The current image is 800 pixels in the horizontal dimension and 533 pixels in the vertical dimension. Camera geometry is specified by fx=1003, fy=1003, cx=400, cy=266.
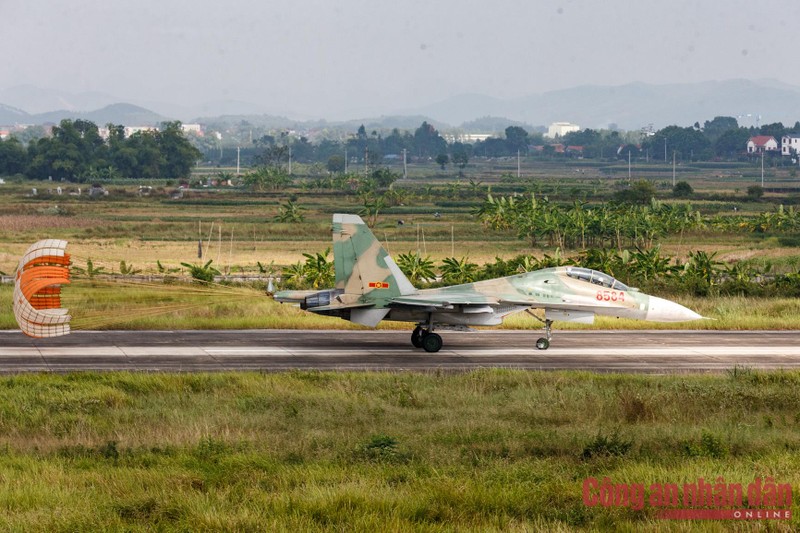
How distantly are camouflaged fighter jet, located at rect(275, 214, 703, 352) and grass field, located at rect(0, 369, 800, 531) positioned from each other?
15.4 feet

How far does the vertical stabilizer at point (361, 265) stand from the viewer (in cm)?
3212

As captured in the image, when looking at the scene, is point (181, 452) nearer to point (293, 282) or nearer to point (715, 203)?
point (293, 282)

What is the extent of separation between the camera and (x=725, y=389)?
25094 mm

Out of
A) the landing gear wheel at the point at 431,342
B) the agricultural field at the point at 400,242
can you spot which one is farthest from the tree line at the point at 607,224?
the landing gear wheel at the point at 431,342

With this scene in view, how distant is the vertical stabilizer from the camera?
32.1m

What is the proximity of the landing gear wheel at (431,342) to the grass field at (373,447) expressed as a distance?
17.7 feet

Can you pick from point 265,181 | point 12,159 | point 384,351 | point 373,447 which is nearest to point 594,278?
point 384,351

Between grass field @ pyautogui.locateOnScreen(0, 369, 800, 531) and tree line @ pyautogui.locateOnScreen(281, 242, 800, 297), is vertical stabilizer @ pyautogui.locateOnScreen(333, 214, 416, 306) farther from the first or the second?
tree line @ pyautogui.locateOnScreen(281, 242, 800, 297)

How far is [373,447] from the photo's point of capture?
1733cm

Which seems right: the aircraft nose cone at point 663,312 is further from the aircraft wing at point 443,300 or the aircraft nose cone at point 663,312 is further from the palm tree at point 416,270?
the palm tree at point 416,270

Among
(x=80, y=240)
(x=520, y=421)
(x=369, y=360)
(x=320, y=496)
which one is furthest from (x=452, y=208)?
(x=320, y=496)

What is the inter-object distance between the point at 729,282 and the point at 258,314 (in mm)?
24062

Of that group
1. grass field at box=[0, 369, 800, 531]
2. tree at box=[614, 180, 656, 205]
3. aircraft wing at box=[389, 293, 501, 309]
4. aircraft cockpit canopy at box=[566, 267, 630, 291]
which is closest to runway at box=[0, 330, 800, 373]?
aircraft wing at box=[389, 293, 501, 309]
